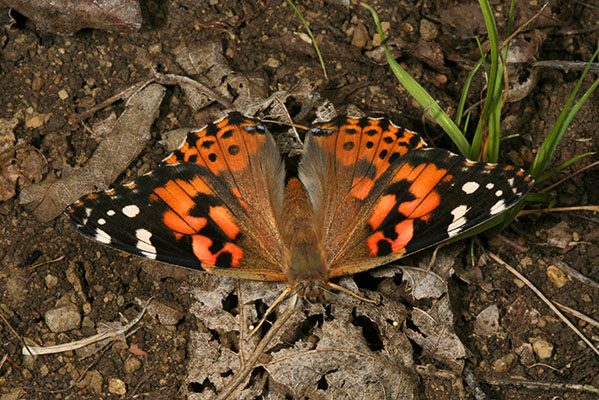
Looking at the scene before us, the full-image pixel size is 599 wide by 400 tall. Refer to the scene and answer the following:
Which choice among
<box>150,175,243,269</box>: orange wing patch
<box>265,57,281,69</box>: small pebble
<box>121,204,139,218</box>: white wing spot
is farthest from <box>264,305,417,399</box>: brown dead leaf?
<box>265,57,281,69</box>: small pebble

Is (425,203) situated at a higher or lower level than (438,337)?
higher

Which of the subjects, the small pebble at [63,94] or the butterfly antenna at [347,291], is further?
the small pebble at [63,94]

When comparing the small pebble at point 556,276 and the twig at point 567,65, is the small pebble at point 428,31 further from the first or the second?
the small pebble at point 556,276

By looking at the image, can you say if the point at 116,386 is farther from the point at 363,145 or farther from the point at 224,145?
the point at 363,145

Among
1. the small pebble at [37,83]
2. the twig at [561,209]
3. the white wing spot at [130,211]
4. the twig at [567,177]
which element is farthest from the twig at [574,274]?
the small pebble at [37,83]

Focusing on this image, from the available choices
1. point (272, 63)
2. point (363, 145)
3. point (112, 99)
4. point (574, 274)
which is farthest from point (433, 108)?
point (112, 99)

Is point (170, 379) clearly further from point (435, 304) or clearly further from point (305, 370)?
point (435, 304)
